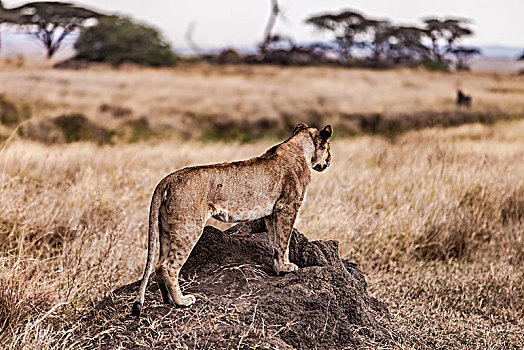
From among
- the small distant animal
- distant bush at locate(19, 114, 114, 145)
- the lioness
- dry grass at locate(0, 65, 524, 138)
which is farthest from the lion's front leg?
the small distant animal

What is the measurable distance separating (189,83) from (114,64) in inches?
528

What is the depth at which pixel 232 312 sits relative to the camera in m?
4.42

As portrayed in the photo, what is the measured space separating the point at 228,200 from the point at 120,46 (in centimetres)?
4285

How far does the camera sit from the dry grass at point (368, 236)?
215 inches

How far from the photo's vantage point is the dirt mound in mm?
4289

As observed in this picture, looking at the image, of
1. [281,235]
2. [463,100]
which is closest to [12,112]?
[463,100]

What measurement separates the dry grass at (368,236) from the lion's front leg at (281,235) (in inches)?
43.8

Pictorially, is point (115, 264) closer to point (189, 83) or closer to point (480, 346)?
point (480, 346)

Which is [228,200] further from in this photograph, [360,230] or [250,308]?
[360,230]

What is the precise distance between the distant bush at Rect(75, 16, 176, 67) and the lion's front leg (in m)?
40.5

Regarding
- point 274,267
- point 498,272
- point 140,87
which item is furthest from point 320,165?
point 140,87

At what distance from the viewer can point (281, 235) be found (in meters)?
4.71

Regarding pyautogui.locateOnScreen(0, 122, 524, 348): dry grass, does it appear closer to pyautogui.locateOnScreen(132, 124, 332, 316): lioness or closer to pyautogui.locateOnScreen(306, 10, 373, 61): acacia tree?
pyautogui.locateOnScreen(132, 124, 332, 316): lioness

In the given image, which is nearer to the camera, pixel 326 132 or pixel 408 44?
pixel 326 132
